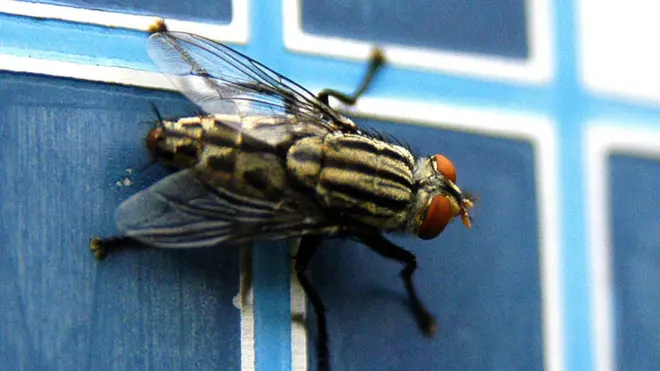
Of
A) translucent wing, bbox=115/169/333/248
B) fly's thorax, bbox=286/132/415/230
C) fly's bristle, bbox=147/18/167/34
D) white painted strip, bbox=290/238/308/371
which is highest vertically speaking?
fly's bristle, bbox=147/18/167/34

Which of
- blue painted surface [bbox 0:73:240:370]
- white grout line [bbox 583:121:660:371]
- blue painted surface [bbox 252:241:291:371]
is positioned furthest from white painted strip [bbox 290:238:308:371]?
white grout line [bbox 583:121:660:371]

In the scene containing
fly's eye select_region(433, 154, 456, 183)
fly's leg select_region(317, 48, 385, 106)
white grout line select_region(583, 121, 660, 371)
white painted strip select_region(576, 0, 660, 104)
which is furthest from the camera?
white painted strip select_region(576, 0, 660, 104)

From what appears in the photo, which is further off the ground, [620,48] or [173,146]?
[620,48]

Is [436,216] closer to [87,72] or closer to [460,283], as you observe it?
[460,283]

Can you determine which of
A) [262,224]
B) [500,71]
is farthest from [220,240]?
[500,71]

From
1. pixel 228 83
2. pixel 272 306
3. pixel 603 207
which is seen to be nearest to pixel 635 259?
pixel 603 207

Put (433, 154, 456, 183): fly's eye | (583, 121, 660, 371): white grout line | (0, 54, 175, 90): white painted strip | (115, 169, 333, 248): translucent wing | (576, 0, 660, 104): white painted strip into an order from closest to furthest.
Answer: (115, 169, 333, 248): translucent wing → (0, 54, 175, 90): white painted strip → (433, 154, 456, 183): fly's eye → (583, 121, 660, 371): white grout line → (576, 0, 660, 104): white painted strip

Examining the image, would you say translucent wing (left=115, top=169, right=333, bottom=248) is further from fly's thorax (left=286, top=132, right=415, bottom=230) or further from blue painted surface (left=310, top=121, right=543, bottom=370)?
blue painted surface (left=310, top=121, right=543, bottom=370)
